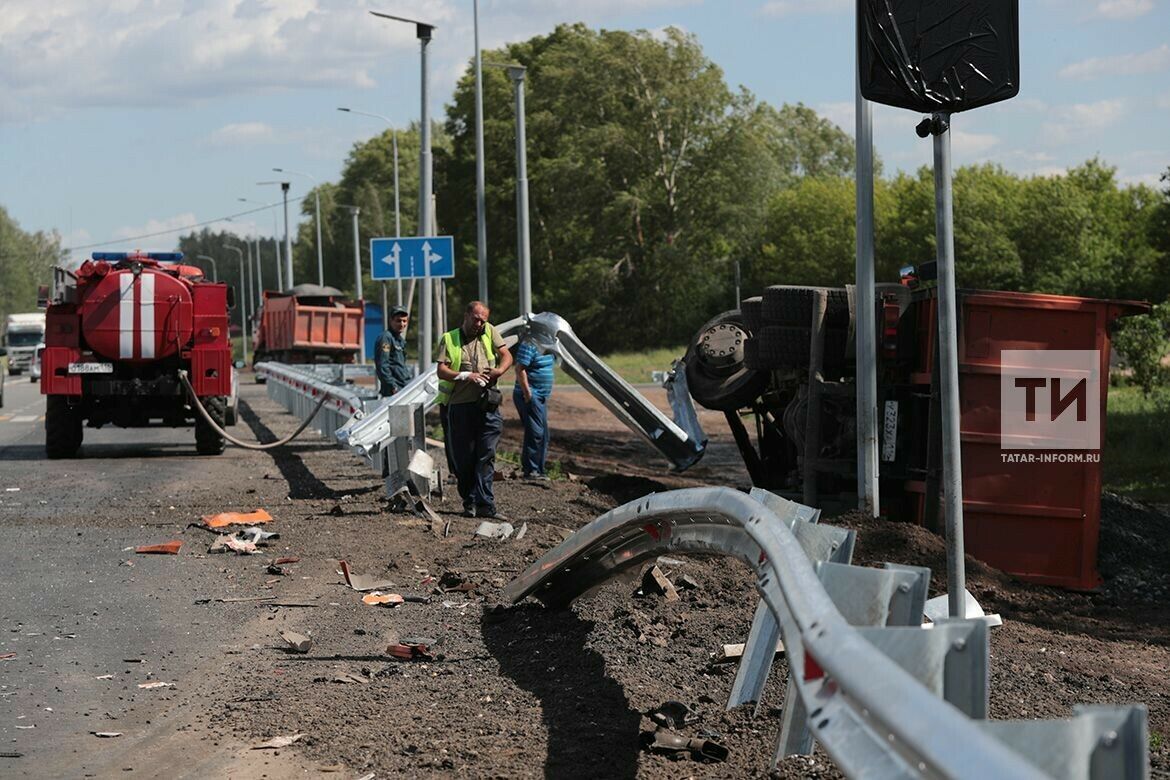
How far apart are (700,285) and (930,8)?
6544 centimetres

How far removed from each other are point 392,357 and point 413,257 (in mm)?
1491

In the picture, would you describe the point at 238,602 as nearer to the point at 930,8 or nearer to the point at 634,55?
the point at 930,8

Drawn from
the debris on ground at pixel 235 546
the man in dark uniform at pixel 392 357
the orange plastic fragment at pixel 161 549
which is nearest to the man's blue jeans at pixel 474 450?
the debris on ground at pixel 235 546

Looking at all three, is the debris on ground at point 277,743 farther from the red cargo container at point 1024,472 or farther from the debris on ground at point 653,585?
the red cargo container at point 1024,472

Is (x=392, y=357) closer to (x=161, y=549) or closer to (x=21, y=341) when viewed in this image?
(x=161, y=549)

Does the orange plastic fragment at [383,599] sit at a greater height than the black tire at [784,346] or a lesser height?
lesser

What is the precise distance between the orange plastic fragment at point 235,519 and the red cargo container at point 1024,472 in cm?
576

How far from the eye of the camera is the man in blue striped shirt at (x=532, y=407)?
16.2 metres

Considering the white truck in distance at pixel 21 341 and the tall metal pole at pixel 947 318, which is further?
the white truck in distance at pixel 21 341

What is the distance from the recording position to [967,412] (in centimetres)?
1080

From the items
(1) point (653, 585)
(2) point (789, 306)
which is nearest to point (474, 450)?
(2) point (789, 306)

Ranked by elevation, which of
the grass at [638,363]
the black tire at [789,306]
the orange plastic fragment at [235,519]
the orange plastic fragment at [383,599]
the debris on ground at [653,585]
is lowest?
the grass at [638,363]

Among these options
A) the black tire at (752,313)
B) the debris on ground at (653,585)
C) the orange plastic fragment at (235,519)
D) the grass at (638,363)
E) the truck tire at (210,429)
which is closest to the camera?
the debris on ground at (653,585)

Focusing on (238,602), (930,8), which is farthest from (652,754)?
(238,602)
